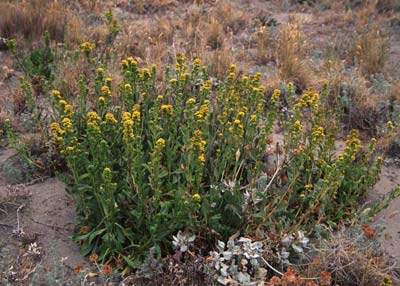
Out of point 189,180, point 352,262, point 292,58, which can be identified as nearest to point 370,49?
point 292,58

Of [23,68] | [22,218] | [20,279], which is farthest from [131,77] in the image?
[23,68]

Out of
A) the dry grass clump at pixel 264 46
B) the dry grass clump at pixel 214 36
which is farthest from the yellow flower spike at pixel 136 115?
the dry grass clump at pixel 214 36

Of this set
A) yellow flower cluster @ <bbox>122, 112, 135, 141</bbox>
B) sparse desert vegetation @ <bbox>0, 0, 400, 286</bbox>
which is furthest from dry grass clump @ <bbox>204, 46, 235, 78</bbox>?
yellow flower cluster @ <bbox>122, 112, 135, 141</bbox>

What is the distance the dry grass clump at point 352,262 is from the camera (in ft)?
10.0

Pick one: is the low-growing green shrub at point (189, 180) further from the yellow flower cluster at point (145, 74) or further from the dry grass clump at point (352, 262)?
the dry grass clump at point (352, 262)

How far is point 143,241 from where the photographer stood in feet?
10.4

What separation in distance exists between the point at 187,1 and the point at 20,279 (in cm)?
661

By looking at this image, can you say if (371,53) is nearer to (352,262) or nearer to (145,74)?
(145,74)

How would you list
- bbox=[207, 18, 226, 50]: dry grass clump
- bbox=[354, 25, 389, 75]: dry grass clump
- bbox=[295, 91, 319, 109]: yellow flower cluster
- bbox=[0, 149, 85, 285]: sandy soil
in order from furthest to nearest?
bbox=[207, 18, 226, 50]: dry grass clump → bbox=[354, 25, 389, 75]: dry grass clump → bbox=[295, 91, 319, 109]: yellow flower cluster → bbox=[0, 149, 85, 285]: sandy soil

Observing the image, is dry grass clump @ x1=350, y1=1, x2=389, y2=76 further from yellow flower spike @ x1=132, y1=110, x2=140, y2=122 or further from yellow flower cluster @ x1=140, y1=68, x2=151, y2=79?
yellow flower spike @ x1=132, y1=110, x2=140, y2=122

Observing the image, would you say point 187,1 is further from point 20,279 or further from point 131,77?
point 20,279

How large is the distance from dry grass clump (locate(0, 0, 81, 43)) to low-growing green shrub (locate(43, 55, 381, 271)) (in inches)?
113

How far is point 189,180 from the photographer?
3.06 metres

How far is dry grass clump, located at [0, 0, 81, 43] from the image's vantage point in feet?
20.5
